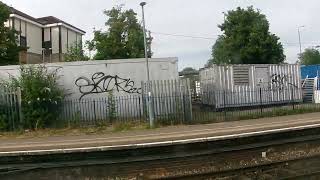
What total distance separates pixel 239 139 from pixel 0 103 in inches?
525

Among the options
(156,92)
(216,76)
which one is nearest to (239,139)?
(156,92)

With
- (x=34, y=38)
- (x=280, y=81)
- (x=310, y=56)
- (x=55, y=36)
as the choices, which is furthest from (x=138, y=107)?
(x=310, y=56)

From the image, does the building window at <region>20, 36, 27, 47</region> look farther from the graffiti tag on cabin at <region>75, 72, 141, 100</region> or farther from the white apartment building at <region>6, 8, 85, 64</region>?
the graffiti tag on cabin at <region>75, 72, 141, 100</region>

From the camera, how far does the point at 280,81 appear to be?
31.1 m

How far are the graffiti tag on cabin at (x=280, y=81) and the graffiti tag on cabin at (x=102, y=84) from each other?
30.4 ft

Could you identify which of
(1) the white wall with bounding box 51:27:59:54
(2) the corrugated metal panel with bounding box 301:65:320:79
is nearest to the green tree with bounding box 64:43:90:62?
(1) the white wall with bounding box 51:27:59:54

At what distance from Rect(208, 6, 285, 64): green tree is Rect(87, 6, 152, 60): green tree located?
7357mm

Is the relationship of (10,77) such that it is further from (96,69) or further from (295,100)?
(295,100)

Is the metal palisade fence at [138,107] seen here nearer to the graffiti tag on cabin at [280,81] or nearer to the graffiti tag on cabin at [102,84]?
the graffiti tag on cabin at [102,84]

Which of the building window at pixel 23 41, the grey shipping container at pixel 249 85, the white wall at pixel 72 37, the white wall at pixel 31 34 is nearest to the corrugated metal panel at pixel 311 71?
the grey shipping container at pixel 249 85

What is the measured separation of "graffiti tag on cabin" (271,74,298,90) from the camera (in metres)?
30.6

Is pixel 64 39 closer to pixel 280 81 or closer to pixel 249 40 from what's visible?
pixel 249 40

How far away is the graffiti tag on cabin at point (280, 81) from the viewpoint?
30625 millimetres

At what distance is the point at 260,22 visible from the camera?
1670 inches
